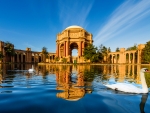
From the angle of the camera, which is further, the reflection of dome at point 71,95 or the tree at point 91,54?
the tree at point 91,54

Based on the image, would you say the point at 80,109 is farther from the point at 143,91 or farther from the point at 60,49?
the point at 60,49

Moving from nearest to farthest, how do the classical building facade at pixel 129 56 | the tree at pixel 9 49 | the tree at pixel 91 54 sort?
the tree at pixel 91 54 < the tree at pixel 9 49 < the classical building facade at pixel 129 56

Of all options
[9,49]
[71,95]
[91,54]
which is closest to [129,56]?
[91,54]

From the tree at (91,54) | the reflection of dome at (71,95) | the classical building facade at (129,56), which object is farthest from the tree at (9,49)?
the reflection of dome at (71,95)

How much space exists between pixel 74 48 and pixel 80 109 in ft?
261

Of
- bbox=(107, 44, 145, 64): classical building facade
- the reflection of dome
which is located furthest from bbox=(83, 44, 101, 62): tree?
the reflection of dome

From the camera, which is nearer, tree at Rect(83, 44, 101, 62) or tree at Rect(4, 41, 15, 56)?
tree at Rect(83, 44, 101, 62)

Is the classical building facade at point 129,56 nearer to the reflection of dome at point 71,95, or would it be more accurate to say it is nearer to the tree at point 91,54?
the tree at point 91,54

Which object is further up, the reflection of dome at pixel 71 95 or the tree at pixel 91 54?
the tree at pixel 91 54

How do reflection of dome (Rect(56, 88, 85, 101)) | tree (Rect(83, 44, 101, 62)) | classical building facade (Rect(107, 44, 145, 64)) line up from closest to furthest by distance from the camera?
reflection of dome (Rect(56, 88, 85, 101)) < tree (Rect(83, 44, 101, 62)) < classical building facade (Rect(107, 44, 145, 64))

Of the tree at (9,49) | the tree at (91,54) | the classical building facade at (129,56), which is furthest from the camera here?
the classical building facade at (129,56)

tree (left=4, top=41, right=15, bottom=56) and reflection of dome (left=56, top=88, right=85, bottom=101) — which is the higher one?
tree (left=4, top=41, right=15, bottom=56)

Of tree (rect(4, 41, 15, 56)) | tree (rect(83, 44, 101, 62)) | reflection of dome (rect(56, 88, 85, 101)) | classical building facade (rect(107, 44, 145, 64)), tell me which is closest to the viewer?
reflection of dome (rect(56, 88, 85, 101))

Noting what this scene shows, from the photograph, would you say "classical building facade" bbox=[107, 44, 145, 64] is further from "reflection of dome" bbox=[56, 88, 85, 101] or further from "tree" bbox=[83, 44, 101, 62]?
"reflection of dome" bbox=[56, 88, 85, 101]
